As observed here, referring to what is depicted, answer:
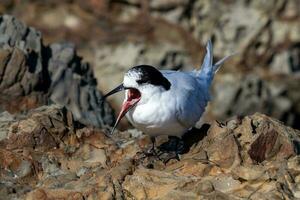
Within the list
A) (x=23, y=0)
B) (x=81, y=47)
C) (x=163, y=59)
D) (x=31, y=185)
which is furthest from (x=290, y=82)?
(x=31, y=185)

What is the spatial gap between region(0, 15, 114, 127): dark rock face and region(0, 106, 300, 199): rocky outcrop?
0.52 m

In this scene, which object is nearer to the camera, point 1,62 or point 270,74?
point 1,62

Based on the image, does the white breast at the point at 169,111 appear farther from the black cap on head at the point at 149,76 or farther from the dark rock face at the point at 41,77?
the dark rock face at the point at 41,77

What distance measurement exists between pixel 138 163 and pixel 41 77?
185cm

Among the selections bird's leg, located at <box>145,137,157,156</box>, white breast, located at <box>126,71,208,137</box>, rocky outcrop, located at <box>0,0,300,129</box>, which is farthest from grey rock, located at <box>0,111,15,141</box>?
rocky outcrop, located at <box>0,0,300,129</box>

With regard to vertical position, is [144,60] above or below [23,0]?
below

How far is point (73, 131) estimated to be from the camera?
19.8 ft

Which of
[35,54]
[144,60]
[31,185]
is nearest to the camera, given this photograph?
[31,185]

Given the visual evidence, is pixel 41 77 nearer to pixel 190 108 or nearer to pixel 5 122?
pixel 5 122

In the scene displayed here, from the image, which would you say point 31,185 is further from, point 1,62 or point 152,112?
point 1,62

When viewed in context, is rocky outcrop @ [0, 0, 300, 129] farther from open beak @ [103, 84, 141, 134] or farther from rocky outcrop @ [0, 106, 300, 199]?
open beak @ [103, 84, 141, 134]

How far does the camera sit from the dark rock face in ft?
22.0

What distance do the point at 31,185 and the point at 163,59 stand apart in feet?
20.4

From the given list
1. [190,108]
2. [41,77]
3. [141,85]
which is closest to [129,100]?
[141,85]
